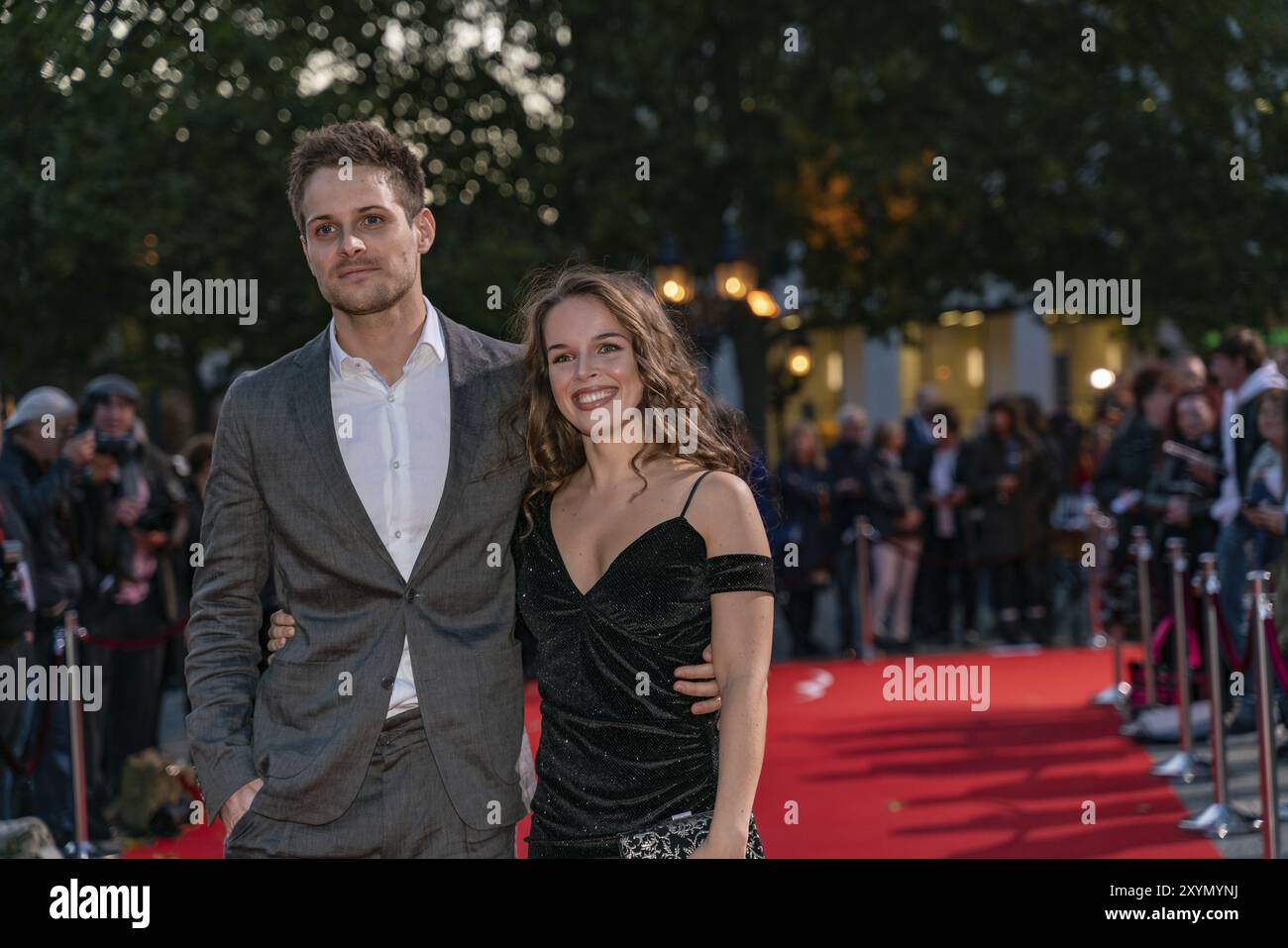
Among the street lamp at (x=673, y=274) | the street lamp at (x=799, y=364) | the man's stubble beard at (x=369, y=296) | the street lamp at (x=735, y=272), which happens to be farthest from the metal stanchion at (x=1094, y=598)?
A: the man's stubble beard at (x=369, y=296)

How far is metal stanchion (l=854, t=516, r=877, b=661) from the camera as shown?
41.9 ft

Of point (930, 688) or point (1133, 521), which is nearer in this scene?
point (1133, 521)

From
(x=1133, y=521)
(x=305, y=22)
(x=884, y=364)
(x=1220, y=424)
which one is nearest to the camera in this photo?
(x=1220, y=424)

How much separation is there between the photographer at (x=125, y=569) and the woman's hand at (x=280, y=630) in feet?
16.5

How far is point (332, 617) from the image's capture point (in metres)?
3.08

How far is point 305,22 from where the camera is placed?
580 inches

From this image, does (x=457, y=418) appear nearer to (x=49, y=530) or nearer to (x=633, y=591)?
(x=633, y=591)

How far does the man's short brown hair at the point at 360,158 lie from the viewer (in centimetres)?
324

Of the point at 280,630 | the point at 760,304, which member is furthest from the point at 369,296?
the point at 760,304

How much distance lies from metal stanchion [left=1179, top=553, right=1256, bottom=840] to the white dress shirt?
444 centimetres
